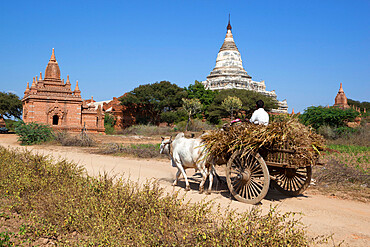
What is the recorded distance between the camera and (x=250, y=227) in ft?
10.4

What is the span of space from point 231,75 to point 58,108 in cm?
2879

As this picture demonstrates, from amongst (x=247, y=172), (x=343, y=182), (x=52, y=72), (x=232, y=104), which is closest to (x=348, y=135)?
(x=343, y=182)

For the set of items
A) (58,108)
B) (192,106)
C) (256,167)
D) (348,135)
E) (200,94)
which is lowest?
Answer: (256,167)

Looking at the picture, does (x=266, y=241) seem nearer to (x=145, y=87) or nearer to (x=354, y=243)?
(x=354, y=243)

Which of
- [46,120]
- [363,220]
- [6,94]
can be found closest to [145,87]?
[46,120]

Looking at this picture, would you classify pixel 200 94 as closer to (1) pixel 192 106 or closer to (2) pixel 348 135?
(1) pixel 192 106

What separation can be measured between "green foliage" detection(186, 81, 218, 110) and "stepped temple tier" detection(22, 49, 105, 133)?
1410cm

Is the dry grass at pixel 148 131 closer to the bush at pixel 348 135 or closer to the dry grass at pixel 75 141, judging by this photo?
the dry grass at pixel 75 141

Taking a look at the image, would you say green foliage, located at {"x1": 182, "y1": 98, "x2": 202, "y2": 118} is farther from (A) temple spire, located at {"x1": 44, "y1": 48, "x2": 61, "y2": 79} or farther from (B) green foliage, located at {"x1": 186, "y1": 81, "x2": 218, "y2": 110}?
(A) temple spire, located at {"x1": 44, "y1": 48, "x2": 61, "y2": 79}

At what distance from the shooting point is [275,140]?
5.10 metres

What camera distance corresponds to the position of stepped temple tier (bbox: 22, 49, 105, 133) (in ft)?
85.8

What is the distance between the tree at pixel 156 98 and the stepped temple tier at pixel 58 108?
9257 mm

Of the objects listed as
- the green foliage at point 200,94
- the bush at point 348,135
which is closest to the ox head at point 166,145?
the bush at point 348,135

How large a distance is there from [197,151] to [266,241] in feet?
11.2
